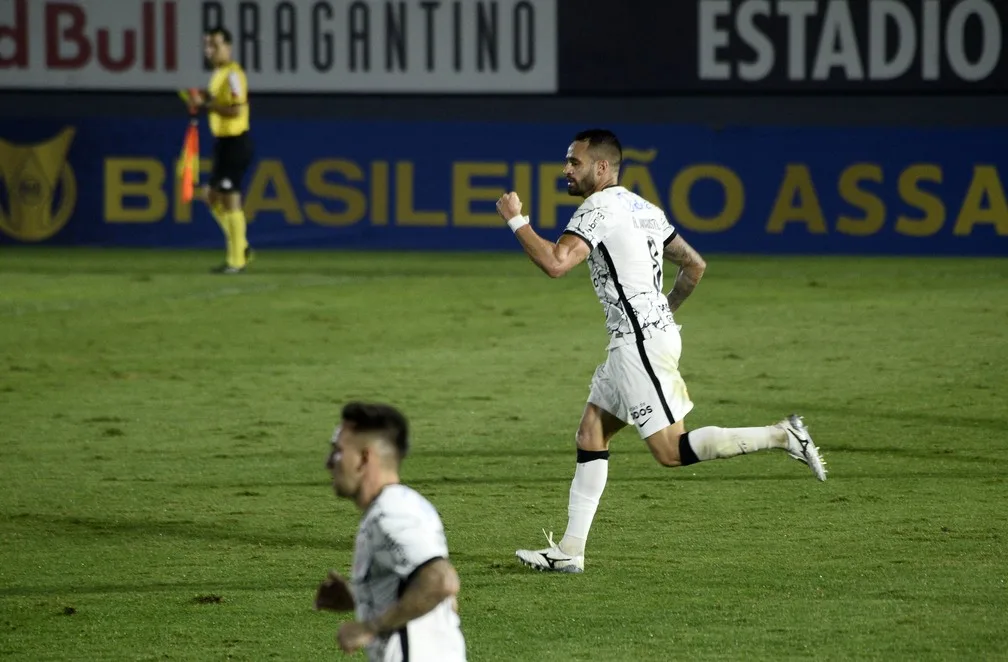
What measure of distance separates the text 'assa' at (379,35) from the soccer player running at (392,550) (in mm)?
18834

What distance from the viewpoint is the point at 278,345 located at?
14.4 meters

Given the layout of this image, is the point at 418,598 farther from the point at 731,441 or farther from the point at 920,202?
the point at 920,202

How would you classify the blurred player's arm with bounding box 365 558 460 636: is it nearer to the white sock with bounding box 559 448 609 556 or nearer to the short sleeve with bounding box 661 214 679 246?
the white sock with bounding box 559 448 609 556

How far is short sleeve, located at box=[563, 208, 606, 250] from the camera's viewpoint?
22.4ft

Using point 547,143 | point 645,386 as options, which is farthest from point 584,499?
point 547,143

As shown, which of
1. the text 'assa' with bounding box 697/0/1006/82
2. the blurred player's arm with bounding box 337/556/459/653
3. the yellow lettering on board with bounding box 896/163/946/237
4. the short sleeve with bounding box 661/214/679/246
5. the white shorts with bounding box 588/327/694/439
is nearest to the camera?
the blurred player's arm with bounding box 337/556/459/653

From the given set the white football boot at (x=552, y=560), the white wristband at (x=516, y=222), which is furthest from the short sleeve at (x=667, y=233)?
the white football boot at (x=552, y=560)

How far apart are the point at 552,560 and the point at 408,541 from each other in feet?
10.6

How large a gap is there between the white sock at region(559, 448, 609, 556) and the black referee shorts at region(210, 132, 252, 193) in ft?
41.2

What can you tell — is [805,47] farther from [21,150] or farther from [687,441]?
[687,441]

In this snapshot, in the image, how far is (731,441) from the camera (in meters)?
6.86

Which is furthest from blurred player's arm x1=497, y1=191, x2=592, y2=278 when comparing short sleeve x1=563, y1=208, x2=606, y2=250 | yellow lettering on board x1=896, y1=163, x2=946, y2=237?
yellow lettering on board x1=896, y1=163, x2=946, y2=237

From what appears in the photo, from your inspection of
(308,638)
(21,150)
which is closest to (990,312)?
(308,638)

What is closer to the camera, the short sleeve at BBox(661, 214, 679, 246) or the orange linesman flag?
Answer: the short sleeve at BBox(661, 214, 679, 246)
